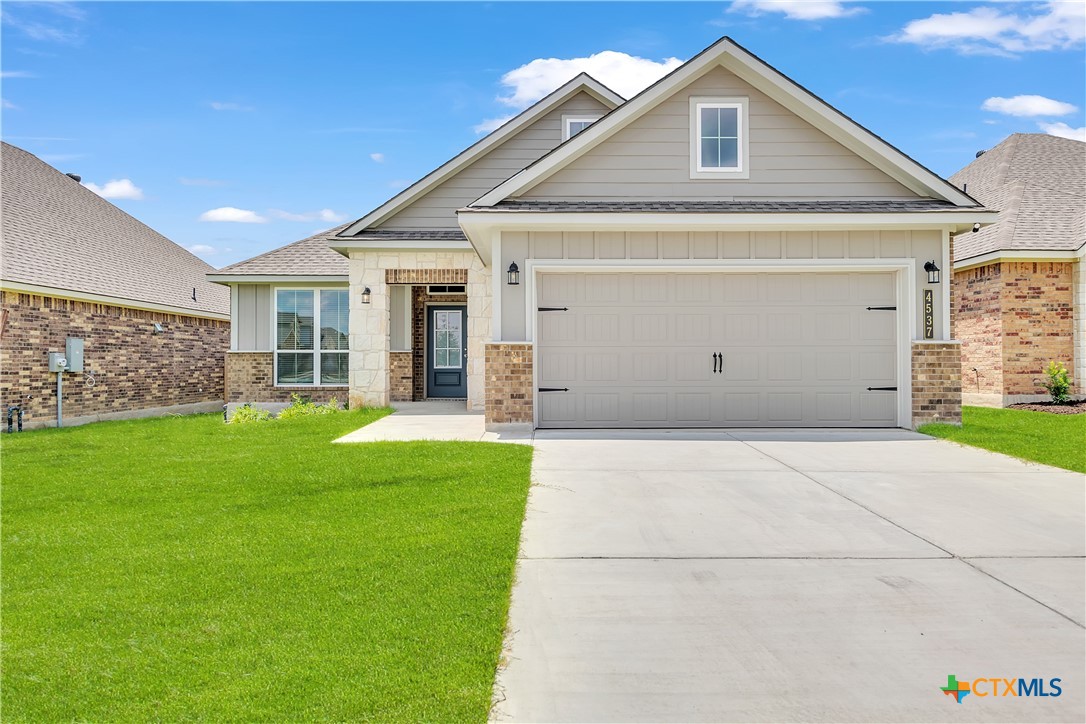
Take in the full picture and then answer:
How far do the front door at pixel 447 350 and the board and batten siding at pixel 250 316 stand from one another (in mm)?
4039

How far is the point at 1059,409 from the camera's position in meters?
15.3

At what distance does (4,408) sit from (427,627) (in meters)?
15.1

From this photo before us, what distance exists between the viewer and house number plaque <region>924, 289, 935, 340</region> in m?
11.6

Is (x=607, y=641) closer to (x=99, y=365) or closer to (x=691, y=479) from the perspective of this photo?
(x=691, y=479)

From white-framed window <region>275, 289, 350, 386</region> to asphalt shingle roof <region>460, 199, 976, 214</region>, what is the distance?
8168 mm

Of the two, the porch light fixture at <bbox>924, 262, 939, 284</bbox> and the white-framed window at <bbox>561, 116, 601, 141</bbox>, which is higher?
the white-framed window at <bbox>561, 116, 601, 141</bbox>

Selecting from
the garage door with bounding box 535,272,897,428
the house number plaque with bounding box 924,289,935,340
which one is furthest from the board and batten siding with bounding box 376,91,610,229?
the house number plaque with bounding box 924,289,935,340

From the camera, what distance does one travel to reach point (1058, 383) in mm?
15836

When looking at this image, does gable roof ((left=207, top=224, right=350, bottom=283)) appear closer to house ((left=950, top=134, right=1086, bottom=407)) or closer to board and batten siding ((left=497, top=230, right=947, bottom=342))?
board and batten siding ((left=497, top=230, right=947, bottom=342))

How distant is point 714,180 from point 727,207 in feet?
2.60

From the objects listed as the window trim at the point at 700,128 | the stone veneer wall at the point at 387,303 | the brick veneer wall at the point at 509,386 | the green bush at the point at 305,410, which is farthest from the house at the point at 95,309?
the window trim at the point at 700,128

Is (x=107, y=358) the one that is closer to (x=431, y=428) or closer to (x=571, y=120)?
(x=431, y=428)

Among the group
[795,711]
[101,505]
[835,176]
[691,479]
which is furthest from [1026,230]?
[101,505]

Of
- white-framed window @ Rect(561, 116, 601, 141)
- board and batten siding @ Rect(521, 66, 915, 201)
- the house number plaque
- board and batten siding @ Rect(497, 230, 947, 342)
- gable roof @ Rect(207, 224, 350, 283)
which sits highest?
white-framed window @ Rect(561, 116, 601, 141)
